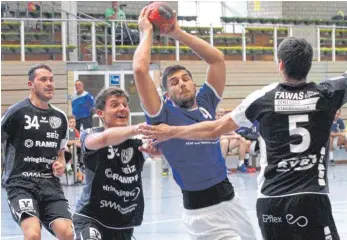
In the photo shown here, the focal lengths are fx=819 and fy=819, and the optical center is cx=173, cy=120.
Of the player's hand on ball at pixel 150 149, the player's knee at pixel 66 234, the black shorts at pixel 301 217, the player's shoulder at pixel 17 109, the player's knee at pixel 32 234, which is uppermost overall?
the player's shoulder at pixel 17 109

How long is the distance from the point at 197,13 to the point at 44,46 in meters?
7.34

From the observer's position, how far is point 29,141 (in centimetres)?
693

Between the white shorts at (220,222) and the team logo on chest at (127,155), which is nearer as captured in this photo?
the white shorts at (220,222)

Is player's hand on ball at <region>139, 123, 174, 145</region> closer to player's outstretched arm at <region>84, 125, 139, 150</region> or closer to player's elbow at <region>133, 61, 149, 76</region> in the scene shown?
player's outstretched arm at <region>84, 125, 139, 150</region>

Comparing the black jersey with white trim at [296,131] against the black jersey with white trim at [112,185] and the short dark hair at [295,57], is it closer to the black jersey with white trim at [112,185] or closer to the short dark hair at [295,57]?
the short dark hair at [295,57]

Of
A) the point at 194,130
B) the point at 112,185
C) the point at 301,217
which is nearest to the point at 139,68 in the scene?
the point at 194,130

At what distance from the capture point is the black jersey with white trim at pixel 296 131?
4.33 m

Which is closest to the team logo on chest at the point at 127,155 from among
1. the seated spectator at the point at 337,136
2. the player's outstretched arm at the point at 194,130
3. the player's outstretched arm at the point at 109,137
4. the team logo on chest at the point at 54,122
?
the player's outstretched arm at the point at 109,137

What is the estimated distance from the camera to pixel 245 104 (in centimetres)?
446

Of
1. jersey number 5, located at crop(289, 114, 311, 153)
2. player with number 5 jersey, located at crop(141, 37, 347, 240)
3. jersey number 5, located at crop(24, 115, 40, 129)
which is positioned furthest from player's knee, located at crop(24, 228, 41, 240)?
jersey number 5, located at crop(289, 114, 311, 153)

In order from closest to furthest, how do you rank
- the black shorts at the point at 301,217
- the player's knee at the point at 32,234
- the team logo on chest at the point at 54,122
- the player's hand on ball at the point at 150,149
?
1. the black shorts at the point at 301,217
2. the player's hand on ball at the point at 150,149
3. the player's knee at the point at 32,234
4. the team logo on chest at the point at 54,122

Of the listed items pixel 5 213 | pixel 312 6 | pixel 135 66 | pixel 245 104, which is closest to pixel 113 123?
pixel 135 66

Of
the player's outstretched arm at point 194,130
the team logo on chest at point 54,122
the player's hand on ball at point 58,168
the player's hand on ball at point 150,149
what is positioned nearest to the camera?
the player's outstretched arm at point 194,130

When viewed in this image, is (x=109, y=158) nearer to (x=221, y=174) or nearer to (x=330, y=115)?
(x=221, y=174)
